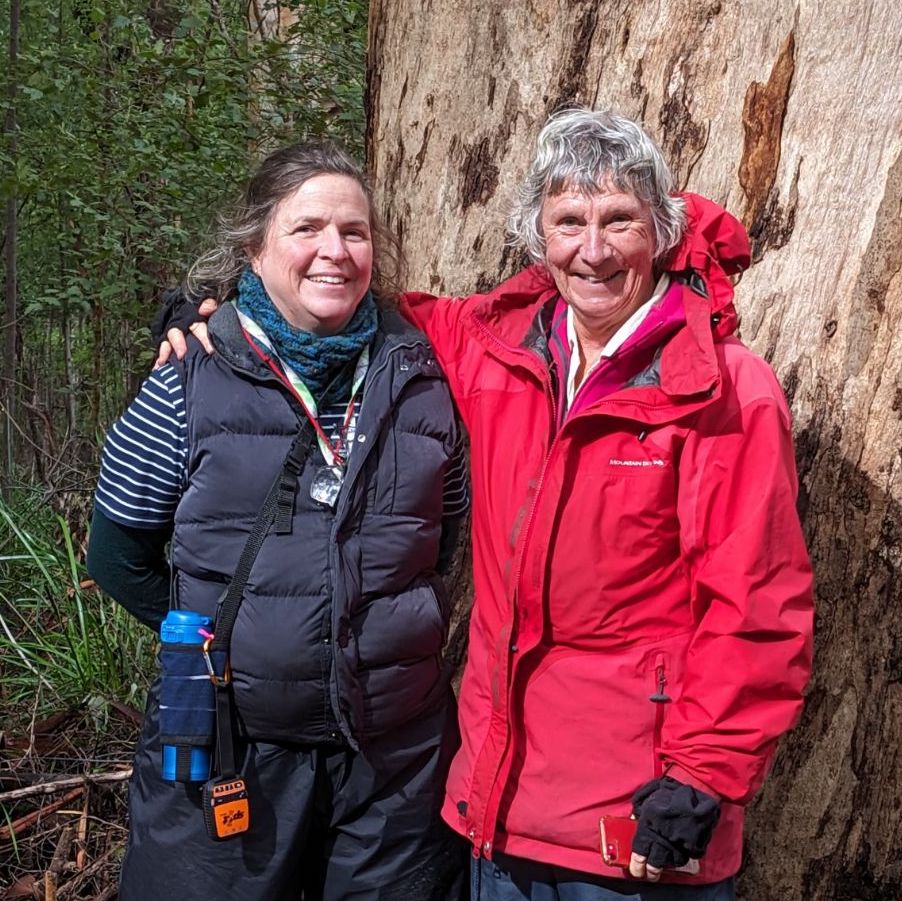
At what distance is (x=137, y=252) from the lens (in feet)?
25.9

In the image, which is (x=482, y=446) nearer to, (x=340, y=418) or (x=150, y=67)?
(x=340, y=418)

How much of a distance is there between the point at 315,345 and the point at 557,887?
1334mm

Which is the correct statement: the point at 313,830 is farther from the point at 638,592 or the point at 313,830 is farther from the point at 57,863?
the point at 57,863

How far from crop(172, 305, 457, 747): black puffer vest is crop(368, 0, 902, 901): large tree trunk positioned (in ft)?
3.97

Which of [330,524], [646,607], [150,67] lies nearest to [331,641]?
[330,524]

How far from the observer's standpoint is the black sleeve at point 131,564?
2.57 m

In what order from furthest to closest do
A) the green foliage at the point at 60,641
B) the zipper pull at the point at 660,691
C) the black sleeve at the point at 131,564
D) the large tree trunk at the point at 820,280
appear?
1. the green foliage at the point at 60,641
2. the large tree trunk at the point at 820,280
3. the black sleeve at the point at 131,564
4. the zipper pull at the point at 660,691

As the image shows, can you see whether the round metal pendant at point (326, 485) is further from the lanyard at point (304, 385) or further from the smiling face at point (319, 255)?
the smiling face at point (319, 255)

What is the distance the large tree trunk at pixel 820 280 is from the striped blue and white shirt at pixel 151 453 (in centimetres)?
137

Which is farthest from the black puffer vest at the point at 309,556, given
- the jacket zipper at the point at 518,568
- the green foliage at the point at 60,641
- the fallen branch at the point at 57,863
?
the green foliage at the point at 60,641

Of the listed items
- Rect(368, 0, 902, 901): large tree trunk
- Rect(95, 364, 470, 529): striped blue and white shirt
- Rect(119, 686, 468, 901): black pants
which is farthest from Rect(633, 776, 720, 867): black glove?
Rect(368, 0, 902, 901): large tree trunk

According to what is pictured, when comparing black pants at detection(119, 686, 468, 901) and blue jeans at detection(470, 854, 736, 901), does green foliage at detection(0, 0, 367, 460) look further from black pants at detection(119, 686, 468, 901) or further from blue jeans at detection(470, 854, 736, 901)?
blue jeans at detection(470, 854, 736, 901)

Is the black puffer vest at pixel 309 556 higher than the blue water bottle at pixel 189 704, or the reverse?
the black puffer vest at pixel 309 556

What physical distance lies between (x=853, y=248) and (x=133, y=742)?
10.6 ft
